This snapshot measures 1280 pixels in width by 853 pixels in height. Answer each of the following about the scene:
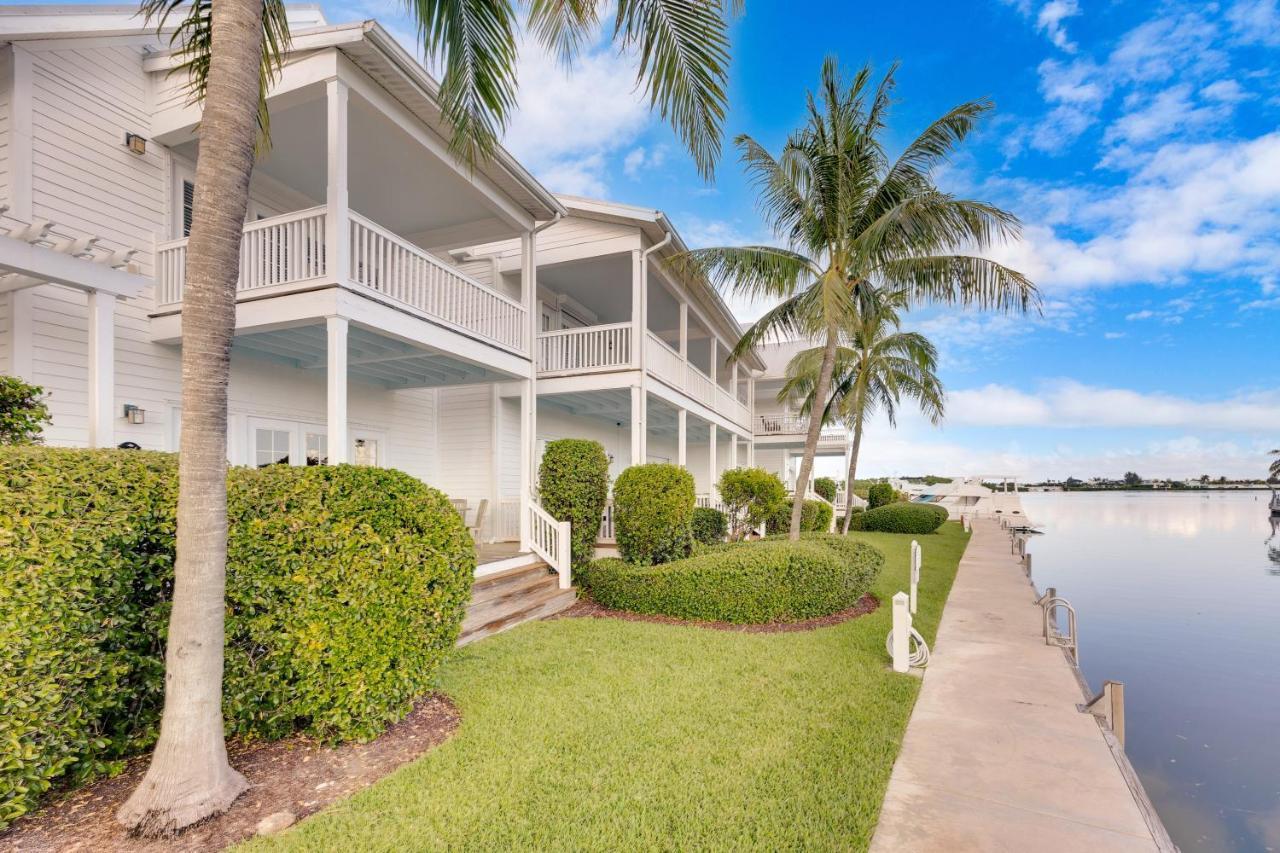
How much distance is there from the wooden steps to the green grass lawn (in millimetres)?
320

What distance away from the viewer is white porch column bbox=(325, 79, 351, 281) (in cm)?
673

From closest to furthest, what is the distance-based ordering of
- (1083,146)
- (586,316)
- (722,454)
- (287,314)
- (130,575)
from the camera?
(130,575), (287,314), (1083,146), (586,316), (722,454)

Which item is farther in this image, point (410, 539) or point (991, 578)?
point (991, 578)

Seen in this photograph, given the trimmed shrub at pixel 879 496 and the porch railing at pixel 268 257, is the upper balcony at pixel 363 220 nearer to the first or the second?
the porch railing at pixel 268 257

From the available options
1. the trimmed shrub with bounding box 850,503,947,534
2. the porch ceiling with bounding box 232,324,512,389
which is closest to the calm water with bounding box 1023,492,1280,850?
the trimmed shrub with bounding box 850,503,947,534

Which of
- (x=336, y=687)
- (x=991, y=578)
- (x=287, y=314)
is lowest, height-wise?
(x=991, y=578)

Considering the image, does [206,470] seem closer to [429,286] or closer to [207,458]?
[207,458]

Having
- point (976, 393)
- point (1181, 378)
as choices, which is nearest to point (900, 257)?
point (976, 393)

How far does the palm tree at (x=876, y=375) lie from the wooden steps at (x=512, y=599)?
1150cm

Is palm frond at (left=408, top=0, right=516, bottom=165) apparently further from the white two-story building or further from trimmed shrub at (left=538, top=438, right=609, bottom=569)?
trimmed shrub at (left=538, top=438, right=609, bottom=569)

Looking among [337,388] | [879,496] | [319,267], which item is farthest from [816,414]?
[879,496]

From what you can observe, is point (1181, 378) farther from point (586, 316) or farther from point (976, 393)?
point (586, 316)

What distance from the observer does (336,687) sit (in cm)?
387

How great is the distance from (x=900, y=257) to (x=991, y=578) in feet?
23.6
